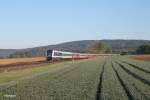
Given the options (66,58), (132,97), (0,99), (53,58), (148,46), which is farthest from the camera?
(148,46)

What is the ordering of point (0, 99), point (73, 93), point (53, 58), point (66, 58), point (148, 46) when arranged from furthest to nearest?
point (148, 46) < point (66, 58) < point (53, 58) < point (73, 93) < point (0, 99)

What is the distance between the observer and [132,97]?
15.4 meters

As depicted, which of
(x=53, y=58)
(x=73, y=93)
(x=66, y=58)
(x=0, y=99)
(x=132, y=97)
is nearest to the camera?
(x=0, y=99)

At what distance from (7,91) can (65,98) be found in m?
3.21

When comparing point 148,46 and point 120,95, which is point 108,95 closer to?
point 120,95

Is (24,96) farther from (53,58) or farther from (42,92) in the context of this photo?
(53,58)

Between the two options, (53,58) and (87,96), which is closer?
(87,96)

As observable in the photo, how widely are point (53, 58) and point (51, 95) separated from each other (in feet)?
177

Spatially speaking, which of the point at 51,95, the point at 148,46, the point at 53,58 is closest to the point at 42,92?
the point at 51,95

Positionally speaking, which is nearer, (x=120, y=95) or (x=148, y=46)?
(x=120, y=95)

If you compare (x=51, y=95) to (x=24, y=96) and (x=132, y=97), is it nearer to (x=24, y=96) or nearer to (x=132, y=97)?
(x=24, y=96)

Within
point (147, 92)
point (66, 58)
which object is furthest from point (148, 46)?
point (147, 92)

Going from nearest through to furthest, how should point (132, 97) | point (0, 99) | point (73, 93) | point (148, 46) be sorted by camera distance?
point (0, 99), point (132, 97), point (73, 93), point (148, 46)

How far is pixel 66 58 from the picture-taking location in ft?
258
